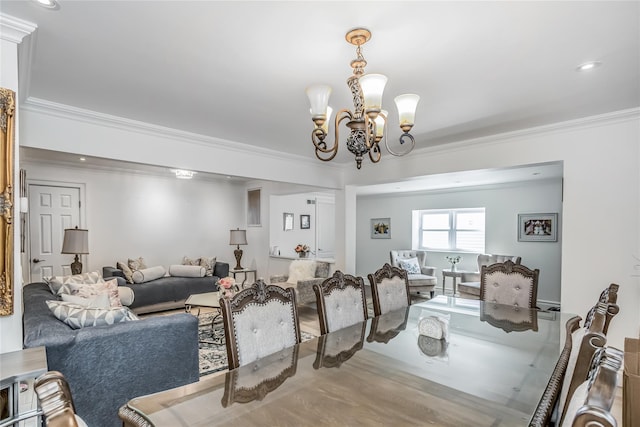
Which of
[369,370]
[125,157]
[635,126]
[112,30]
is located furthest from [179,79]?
[635,126]

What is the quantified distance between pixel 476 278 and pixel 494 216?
1.35m

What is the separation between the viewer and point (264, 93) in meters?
2.61

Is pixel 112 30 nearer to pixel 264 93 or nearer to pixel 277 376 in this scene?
pixel 264 93

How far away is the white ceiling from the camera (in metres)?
1.63

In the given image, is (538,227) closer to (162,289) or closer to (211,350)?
(211,350)

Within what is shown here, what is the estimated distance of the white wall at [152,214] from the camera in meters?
5.88

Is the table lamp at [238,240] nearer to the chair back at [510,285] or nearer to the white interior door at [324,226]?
the white interior door at [324,226]

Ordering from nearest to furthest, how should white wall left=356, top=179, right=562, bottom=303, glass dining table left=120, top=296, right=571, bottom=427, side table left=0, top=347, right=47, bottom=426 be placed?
glass dining table left=120, top=296, right=571, bottom=427, side table left=0, top=347, right=47, bottom=426, white wall left=356, top=179, right=562, bottom=303

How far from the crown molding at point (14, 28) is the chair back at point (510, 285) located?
3946 mm

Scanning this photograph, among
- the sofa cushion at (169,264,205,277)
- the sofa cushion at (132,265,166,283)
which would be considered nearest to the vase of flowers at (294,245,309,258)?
the sofa cushion at (169,264,205,277)

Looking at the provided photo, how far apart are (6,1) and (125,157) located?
180 cm

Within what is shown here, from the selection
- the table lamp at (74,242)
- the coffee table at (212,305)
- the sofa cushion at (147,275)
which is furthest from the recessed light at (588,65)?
the sofa cushion at (147,275)

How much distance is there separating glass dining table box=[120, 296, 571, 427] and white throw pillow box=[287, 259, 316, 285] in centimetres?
336

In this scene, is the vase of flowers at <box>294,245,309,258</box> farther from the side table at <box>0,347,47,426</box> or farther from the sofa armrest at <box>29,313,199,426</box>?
the side table at <box>0,347,47,426</box>
